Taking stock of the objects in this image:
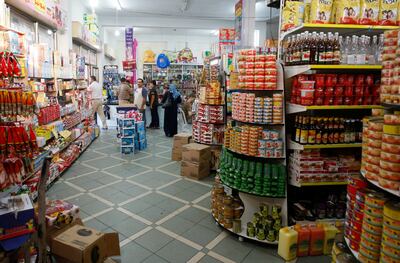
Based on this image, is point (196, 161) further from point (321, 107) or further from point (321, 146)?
point (321, 107)

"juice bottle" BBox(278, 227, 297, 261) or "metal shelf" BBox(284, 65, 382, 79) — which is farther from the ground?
"metal shelf" BBox(284, 65, 382, 79)

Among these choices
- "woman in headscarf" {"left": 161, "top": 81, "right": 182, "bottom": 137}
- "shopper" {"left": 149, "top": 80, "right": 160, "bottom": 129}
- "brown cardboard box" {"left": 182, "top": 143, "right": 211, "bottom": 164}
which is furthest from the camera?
"shopper" {"left": 149, "top": 80, "right": 160, "bottom": 129}

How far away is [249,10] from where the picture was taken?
8211mm

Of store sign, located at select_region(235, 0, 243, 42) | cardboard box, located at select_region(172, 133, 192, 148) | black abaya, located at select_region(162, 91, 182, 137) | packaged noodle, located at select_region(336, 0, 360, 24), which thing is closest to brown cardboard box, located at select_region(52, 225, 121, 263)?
packaged noodle, located at select_region(336, 0, 360, 24)

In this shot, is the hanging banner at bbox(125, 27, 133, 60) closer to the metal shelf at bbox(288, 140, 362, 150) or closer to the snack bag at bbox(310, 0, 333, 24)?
the snack bag at bbox(310, 0, 333, 24)

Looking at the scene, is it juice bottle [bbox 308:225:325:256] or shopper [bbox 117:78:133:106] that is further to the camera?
shopper [bbox 117:78:133:106]

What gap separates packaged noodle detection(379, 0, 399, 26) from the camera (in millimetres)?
3039

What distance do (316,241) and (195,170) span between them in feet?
9.09

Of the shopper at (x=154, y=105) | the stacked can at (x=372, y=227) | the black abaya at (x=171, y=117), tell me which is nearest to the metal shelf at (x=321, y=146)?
the stacked can at (x=372, y=227)

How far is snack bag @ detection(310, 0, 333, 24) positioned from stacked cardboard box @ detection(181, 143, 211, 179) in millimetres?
3110

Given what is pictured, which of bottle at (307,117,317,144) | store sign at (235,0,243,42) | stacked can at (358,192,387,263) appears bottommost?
stacked can at (358,192,387,263)

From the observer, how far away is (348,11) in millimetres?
3004

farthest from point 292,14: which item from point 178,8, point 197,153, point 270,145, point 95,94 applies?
point 178,8

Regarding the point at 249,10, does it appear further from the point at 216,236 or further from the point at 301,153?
the point at 216,236
